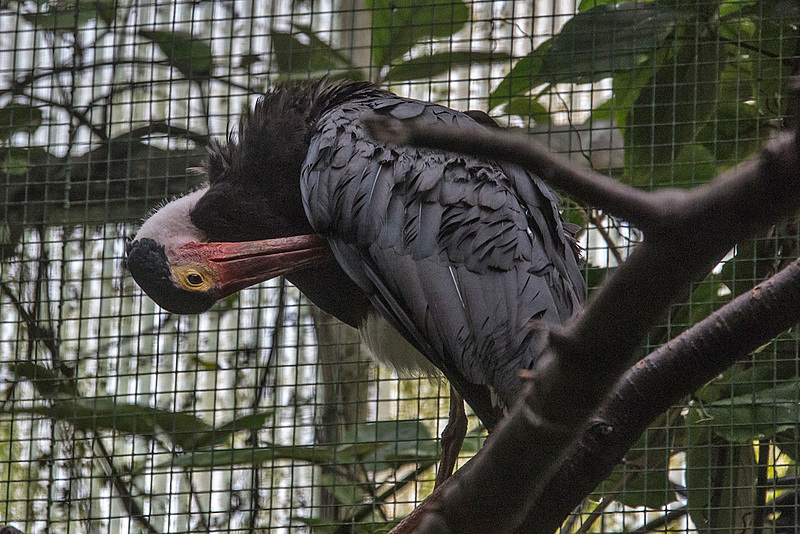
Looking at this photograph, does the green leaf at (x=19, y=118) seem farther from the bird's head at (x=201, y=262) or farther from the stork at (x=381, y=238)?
the bird's head at (x=201, y=262)

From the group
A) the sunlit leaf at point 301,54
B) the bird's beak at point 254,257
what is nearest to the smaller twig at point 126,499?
the bird's beak at point 254,257

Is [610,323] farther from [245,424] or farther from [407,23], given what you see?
[407,23]

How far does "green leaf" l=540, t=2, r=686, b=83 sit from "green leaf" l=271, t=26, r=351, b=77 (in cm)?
83

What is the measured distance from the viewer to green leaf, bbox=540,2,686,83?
3438 mm

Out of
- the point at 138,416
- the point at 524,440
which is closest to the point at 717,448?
the point at 138,416

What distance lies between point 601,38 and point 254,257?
1529 mm

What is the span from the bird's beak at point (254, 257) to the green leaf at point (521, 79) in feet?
3.55

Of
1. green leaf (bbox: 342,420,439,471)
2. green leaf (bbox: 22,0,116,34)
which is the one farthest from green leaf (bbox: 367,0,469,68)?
green leaf (bbox: 342,420,439,471)

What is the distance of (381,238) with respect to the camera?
2.44m

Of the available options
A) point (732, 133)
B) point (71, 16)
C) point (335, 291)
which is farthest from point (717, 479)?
point (71, 16)

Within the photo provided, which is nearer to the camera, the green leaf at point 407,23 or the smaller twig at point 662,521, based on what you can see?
the smaller twig at point 662,521

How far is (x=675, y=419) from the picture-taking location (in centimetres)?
340

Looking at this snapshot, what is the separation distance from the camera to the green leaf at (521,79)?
350 cm

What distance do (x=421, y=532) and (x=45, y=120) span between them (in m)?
2.98
